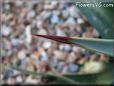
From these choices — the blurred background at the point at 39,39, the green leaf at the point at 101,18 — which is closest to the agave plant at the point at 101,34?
the green leaf at the point at 101,18

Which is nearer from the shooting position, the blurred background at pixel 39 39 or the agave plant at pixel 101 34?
the agave plant at pixel 101 34

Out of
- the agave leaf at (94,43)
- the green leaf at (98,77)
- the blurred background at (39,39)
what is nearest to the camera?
the agave leaf at (94,43)

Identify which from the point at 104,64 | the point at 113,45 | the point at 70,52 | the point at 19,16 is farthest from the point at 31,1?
the point at 113,45

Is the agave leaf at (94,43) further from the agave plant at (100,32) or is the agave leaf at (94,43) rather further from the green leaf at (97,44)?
the agave plant at (100,32)

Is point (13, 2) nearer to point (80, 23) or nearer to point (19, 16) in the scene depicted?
point (19, 16)

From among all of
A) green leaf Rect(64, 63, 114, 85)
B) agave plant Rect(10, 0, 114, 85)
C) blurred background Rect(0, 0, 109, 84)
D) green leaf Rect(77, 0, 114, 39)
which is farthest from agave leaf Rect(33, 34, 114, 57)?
blurred background Rect(0, 0, 109, 84)

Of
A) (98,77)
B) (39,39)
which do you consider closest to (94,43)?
(98,77)
